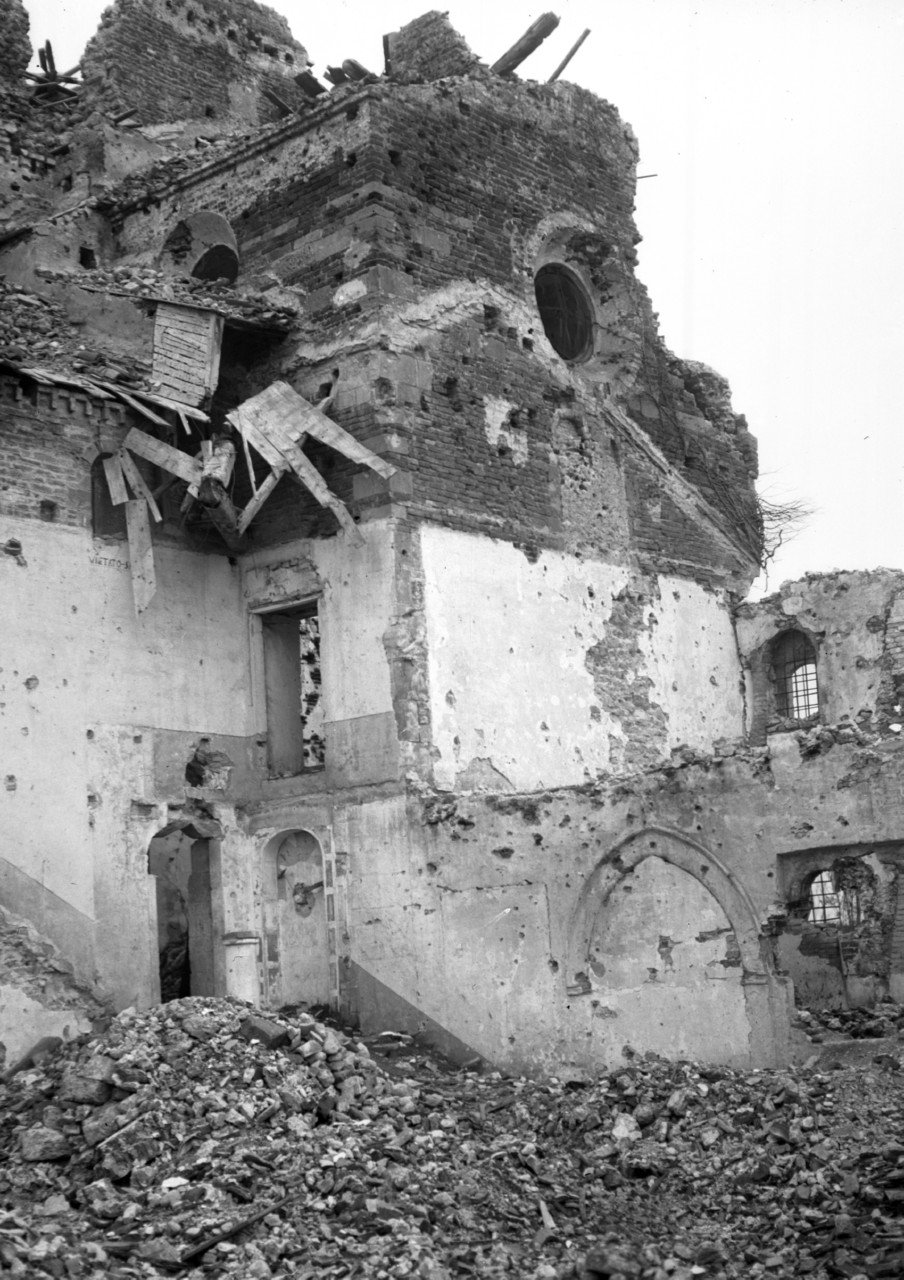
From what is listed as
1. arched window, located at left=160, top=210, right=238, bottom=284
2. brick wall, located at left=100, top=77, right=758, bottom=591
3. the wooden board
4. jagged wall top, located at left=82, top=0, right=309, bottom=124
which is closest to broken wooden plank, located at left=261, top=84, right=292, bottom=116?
jagged wall top, located at left=82, top=0, right=309, bottom=124

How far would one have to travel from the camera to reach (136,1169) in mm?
12820

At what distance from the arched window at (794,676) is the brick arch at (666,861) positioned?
5.36 meters

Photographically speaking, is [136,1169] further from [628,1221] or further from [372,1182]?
[628,1221]

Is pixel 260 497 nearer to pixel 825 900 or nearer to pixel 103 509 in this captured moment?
pixel 103 509

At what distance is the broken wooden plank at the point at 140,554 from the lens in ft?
56.4

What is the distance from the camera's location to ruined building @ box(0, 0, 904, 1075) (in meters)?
16.0

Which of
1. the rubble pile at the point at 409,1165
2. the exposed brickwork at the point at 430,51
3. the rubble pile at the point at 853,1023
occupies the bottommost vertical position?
the rubble pile at the point at 409,1165

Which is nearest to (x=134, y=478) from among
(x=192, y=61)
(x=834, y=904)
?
(x=192, y=61)

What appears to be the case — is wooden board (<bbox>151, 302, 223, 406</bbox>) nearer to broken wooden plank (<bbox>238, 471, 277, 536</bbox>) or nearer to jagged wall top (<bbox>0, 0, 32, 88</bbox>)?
broken wooden plank (<bbox>238, 471, 277, 536</bbox>)

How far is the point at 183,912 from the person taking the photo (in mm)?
19578

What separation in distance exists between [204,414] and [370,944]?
506 cm

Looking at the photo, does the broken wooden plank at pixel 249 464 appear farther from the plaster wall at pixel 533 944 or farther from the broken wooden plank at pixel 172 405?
the plaster wall at pixel 533 944

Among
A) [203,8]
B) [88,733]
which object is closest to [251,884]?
[88,733]

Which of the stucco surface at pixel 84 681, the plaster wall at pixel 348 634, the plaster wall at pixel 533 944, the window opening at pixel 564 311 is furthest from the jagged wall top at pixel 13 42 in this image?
the plaster wall at pixel 533 944
